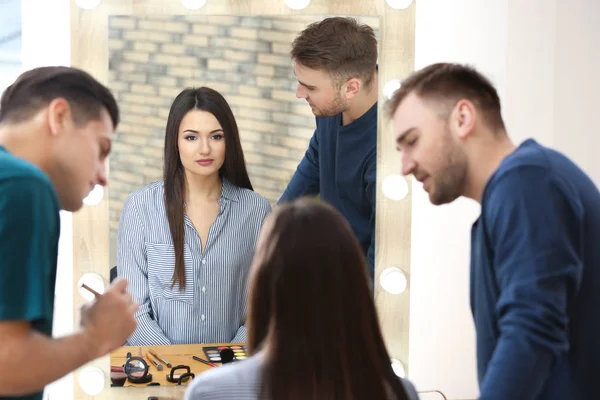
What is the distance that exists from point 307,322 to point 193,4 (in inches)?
45.3

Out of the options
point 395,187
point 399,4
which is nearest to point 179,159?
point 395,187

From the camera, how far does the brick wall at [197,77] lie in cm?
186

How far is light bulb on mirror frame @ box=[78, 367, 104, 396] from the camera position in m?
1.93

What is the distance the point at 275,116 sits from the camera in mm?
1873

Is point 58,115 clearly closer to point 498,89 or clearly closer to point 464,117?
point 464,117

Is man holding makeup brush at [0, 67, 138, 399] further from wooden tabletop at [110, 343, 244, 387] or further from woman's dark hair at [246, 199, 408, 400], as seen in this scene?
wooden tabletop at [110, 343, 244, 387]

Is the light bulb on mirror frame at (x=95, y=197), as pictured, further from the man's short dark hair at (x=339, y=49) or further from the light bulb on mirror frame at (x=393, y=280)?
the light bulb on mirror frame at (x=393, y=280)

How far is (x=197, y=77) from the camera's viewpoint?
73.2 inches

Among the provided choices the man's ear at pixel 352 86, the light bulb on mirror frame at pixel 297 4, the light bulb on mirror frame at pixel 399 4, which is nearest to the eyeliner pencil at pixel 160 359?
the man's ear at pixel 352 86

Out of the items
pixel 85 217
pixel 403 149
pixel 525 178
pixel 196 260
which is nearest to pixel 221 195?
pixel 196 260

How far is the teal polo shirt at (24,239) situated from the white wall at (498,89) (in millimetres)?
1126

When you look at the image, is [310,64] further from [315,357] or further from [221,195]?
[315,357]

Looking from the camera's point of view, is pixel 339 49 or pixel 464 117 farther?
pixel 339 49

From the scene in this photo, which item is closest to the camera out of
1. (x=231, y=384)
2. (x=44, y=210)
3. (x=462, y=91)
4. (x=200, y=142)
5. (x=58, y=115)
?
(x=231, y=384)
